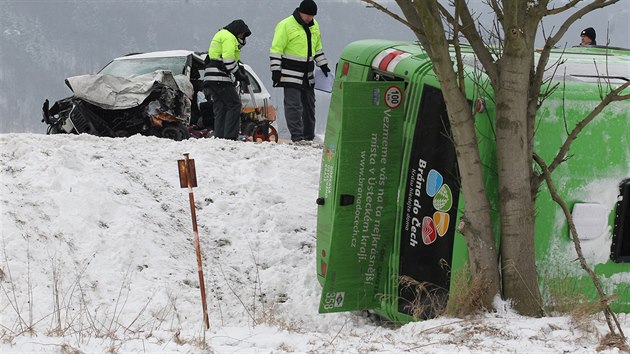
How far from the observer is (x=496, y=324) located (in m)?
6.78

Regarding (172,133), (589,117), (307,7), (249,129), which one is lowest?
(172,133)

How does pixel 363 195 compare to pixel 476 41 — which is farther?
pixel 363 195

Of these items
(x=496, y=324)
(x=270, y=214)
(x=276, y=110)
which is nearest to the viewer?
(x=496, y=324)

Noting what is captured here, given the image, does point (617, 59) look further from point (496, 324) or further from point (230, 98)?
point (230, 98)

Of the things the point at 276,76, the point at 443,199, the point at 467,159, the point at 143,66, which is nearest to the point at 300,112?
the point at 276,76

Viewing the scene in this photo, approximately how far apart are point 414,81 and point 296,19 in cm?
737

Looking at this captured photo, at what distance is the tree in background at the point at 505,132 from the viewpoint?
22.8 feet

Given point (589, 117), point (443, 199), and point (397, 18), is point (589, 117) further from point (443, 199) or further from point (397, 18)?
point (397, 18)

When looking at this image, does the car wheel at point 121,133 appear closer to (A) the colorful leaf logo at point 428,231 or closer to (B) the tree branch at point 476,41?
(A) the colorful leaf logo at point 428,231

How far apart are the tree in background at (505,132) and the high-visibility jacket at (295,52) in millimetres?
7723

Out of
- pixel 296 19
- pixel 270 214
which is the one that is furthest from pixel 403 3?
pixel 296 19

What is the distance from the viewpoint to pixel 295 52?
14.9 metres

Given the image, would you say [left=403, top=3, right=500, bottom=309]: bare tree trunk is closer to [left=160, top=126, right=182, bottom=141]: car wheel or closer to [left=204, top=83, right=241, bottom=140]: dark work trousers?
[left=204, top=83, right=241, bottom=140]: dark work trousers

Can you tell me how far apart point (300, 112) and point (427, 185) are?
7.73 meters
